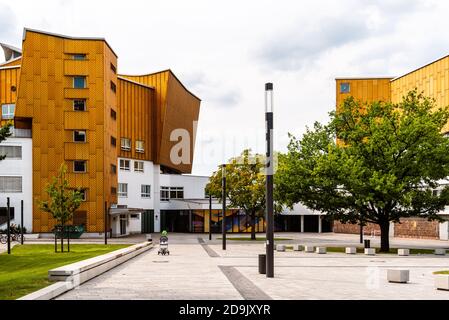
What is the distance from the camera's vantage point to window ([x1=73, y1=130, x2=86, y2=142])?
65.7 meters

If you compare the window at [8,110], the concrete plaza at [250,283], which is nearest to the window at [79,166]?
the window at [8,110]

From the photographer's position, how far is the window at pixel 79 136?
6569 cm

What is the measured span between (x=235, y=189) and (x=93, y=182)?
1569 cm

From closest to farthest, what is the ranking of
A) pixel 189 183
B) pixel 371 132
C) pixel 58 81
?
1. pixel 371 132
2. pixel 58 81
3. pixel 189 183

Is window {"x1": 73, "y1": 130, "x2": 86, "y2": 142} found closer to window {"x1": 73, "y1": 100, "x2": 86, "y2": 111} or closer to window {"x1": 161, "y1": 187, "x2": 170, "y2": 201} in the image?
window {"x1": 73, "y1": 100, "x2": 86, "y2": 111}

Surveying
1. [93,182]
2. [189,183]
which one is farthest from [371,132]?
[189,183]

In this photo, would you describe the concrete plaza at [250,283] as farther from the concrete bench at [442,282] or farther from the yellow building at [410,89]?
the yellow building at [410,89]

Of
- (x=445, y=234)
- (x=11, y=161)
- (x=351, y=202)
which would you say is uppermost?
(x=11, y=161)

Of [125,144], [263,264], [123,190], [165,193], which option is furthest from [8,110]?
[263,264]

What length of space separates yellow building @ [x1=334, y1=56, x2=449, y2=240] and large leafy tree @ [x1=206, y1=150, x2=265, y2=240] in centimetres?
1181

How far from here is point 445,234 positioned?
6344cm

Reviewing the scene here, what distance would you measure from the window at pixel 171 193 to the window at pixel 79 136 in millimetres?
24450
